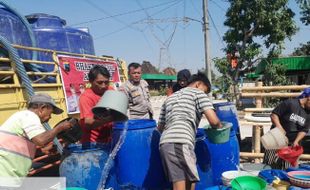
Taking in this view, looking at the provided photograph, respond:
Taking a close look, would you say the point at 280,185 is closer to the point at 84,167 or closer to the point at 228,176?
the point at 228,176

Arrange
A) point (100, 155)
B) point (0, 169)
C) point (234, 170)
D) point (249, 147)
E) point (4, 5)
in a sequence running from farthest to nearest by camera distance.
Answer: point (249, 147), point (4, 5), point (234, 170), point (100, 155), point (0, 169)

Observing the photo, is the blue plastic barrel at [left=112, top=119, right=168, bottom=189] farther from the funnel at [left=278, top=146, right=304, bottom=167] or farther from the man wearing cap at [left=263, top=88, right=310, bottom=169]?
the man wearing cap at [left=263, top=88, right=310, bottom=169]

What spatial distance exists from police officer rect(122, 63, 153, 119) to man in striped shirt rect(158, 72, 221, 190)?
60.7 inches

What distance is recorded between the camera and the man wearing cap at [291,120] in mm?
4641

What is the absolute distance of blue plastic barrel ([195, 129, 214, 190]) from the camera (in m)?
3.75

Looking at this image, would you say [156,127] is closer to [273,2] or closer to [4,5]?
[4,5]

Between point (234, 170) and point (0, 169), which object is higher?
point (0, 169)

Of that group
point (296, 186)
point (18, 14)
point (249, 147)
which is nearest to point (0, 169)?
point (296, 186)

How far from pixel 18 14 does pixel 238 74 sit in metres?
13.0

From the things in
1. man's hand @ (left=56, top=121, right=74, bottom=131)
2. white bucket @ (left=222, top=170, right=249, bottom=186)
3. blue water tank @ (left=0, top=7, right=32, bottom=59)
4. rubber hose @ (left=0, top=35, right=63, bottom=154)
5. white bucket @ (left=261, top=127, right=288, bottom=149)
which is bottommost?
white bucket @ (left=222, top=170, right=249, bottom=186)

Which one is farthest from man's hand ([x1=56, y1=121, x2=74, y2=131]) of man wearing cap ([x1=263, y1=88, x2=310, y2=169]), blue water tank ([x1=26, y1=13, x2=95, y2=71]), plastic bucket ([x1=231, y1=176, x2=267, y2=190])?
blue water tank ([x1=26, y1=13, x2=95, y2=71])

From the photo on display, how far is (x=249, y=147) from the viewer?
7129 mm

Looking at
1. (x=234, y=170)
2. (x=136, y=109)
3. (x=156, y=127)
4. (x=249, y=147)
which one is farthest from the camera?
(x=249, y=147)

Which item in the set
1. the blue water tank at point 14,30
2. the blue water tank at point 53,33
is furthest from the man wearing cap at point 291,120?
the blue water tank at point 14,30
